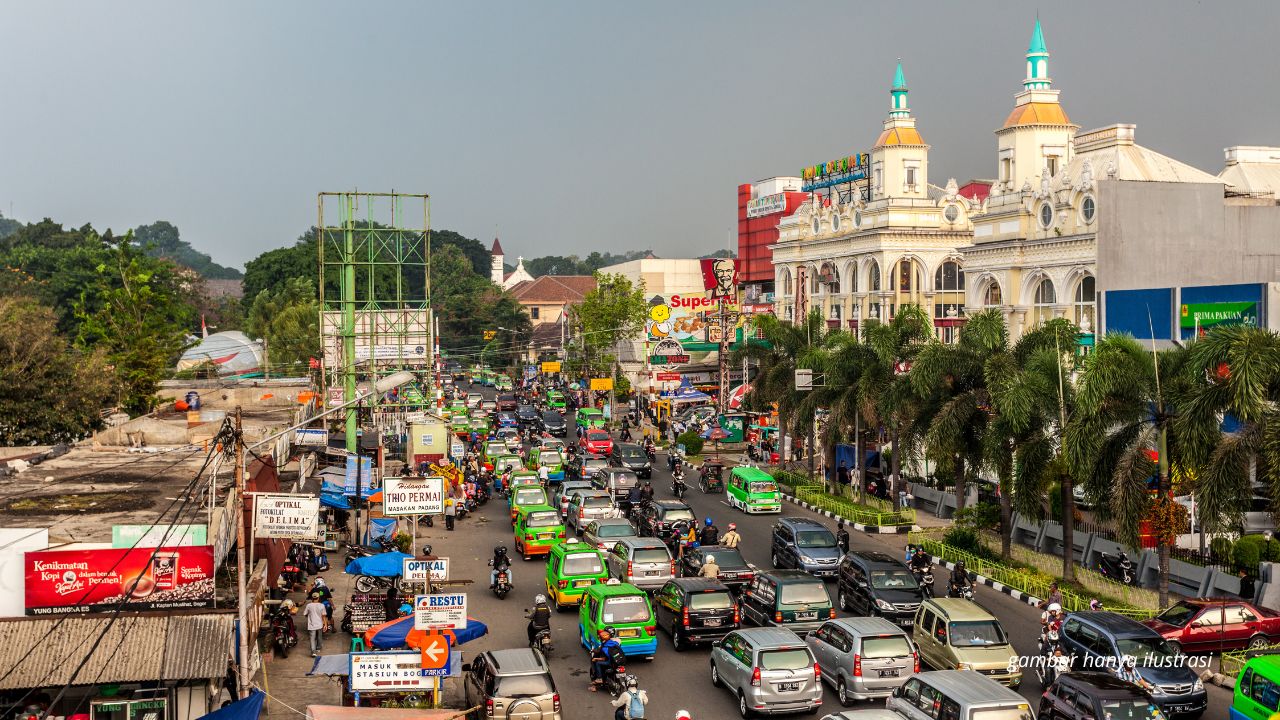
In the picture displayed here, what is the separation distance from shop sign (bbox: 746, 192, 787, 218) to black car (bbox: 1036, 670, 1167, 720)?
9633 centimetres

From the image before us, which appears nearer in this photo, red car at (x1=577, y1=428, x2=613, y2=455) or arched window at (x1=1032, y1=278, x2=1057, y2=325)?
arched window at (x1=1032, y1=278, x2=1057, y2=325)

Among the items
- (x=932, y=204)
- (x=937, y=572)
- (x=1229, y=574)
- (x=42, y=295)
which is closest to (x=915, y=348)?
(x=937, y=572)

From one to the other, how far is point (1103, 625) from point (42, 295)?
106663 millimetres

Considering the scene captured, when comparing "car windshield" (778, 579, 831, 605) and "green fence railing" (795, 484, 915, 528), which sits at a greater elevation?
"car windshield" (778, 579, 831, 605)

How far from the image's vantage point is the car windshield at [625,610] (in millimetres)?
23266

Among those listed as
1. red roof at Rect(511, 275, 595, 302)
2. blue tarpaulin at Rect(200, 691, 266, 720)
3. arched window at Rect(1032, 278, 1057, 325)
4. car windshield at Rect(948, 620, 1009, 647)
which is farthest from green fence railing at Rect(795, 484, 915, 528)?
red roof at Rect(511, 275, 595, 302)

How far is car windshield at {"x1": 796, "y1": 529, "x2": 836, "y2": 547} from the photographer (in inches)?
1256

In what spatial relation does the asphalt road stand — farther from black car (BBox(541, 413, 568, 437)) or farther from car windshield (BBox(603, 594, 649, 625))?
black car (BBox(541, 413, 568, 437))

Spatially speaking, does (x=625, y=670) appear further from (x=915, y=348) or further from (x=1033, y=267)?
(x=1033, y=267)

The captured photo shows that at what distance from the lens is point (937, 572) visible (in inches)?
1309

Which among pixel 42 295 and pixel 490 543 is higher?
pixel 42 295

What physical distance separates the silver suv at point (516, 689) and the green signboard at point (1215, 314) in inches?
1008

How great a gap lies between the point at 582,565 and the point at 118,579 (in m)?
11.6

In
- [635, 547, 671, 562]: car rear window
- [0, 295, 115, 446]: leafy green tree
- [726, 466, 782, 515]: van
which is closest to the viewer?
[635, 547, 671, 562]: car rear window
